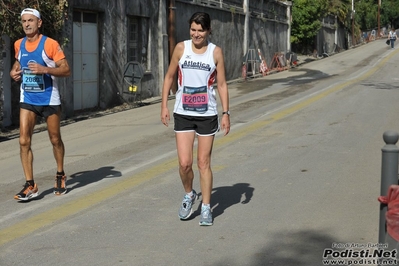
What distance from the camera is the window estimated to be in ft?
72.7

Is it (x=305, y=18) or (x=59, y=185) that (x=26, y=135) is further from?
(x=305, y=18)

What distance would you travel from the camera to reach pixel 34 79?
791 centimetres

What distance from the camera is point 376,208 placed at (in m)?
7.58

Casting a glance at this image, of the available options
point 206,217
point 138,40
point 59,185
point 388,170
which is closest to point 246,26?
point 138,40

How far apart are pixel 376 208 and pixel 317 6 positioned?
131ft

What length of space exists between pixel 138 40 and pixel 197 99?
1618cm

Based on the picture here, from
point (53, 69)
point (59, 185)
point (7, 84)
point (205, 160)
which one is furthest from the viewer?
point (7, 84)

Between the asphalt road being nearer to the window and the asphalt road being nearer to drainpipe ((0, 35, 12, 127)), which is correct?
drainpipe ((0, 35, 12, 127))

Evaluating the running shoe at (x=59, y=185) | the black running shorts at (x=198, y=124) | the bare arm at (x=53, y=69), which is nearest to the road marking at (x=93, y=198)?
the running shoe at (x=59, y=185)

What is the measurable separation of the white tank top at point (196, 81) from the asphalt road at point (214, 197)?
1119 millimetres

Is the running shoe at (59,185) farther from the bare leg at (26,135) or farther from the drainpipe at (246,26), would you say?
the drainpipe at (246,26)

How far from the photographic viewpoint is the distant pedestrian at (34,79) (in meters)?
7.88

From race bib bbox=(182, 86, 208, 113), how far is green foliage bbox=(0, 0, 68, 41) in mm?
9039

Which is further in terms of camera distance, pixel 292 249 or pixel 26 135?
pixel 26 135
